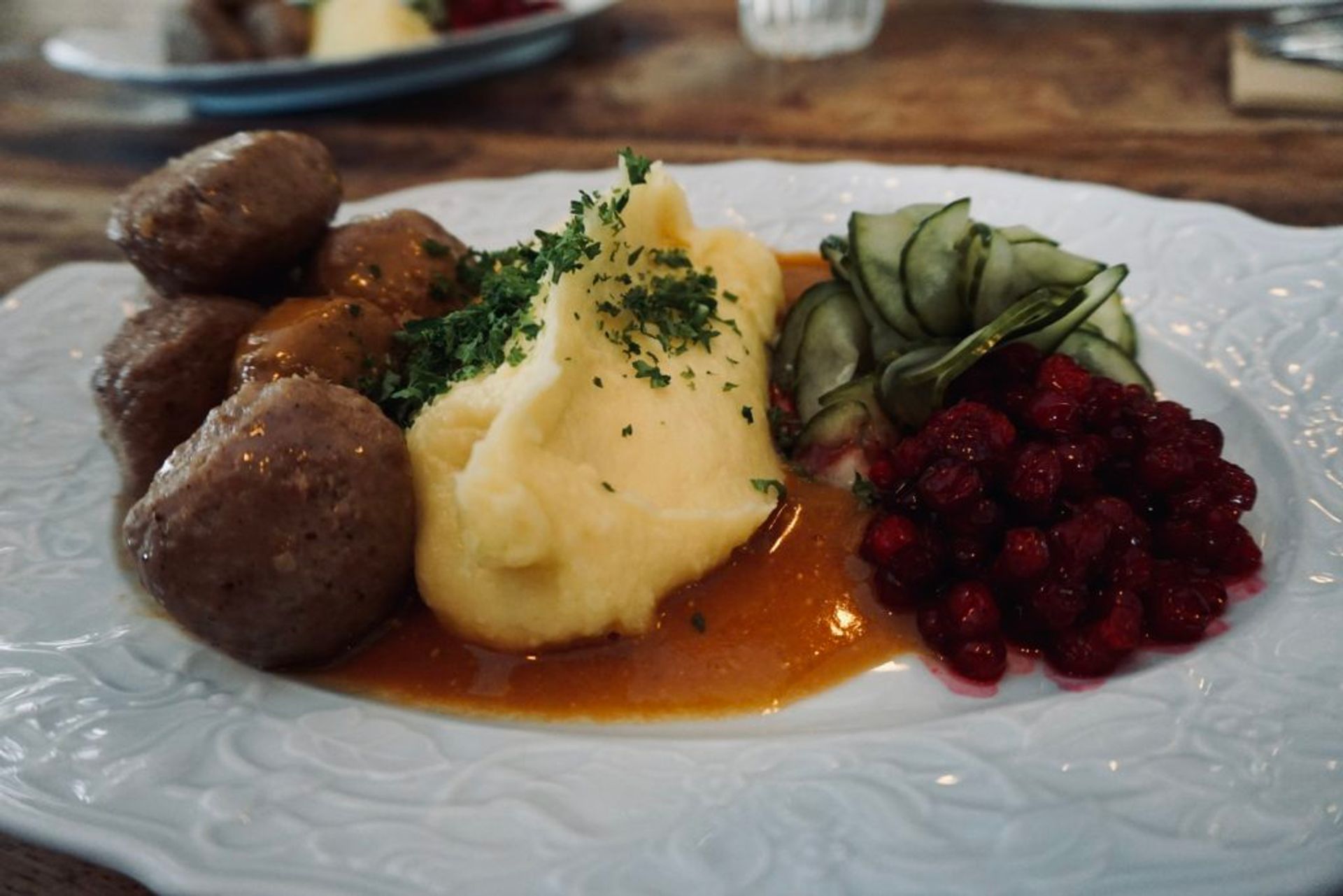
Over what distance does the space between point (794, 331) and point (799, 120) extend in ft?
9.82

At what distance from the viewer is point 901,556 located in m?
3.01

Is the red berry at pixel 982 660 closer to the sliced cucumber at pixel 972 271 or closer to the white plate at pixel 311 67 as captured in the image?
the sliced cucumber at pixel 972 271

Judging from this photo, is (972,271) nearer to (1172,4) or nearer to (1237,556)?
(1237,556)

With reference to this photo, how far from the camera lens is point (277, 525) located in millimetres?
2602

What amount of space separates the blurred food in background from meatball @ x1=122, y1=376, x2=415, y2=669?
4.70 meters

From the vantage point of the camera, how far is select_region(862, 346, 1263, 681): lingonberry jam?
277 centimetres

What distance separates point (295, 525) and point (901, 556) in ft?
5.57

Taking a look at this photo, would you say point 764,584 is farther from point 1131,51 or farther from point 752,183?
point 1131,51

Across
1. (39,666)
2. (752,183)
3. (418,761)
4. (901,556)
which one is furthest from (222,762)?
(752,183)

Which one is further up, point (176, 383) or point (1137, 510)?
point (176, 383)

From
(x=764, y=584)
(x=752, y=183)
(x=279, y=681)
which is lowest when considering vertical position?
(x=764, y=584)

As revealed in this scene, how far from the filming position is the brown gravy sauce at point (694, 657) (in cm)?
277

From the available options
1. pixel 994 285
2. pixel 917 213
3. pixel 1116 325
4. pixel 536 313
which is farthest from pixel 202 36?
pixel 1116 325

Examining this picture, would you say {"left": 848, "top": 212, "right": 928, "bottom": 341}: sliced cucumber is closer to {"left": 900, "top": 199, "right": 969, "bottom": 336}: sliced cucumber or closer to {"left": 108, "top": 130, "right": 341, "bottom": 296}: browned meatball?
{"left": 900, "top": 199, "right": 969, "bottom": 336}: sliced cucumber
